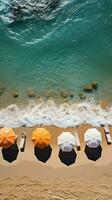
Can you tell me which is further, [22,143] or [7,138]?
[22,143]

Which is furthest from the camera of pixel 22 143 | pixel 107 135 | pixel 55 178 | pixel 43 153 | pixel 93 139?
pixel 107 135

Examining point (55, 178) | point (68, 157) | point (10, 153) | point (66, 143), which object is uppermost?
point (66, 143)

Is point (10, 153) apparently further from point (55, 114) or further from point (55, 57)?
point (55, 57)

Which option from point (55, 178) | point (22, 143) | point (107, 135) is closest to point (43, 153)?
point (22, 143)

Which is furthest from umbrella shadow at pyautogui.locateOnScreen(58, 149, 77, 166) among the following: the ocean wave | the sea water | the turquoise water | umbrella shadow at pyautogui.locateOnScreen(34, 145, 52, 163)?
the turquoise water

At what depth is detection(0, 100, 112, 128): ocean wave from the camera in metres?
23.6

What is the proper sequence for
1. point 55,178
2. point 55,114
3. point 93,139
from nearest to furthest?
point 55,178, point 93,139, point 55,114

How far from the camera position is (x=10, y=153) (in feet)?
73.5

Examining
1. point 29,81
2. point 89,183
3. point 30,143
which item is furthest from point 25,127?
point 89,183

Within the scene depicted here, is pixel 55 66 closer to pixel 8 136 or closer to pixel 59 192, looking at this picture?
pixel 8 136

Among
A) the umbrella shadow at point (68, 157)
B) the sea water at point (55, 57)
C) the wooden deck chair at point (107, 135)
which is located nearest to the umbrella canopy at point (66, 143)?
the umbrella shadow at point (68, 157)

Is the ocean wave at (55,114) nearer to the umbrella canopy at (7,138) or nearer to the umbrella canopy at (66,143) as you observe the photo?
the umbrella canopy at (7,138)

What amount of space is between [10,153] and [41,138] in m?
2.06

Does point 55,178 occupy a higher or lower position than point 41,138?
lower
